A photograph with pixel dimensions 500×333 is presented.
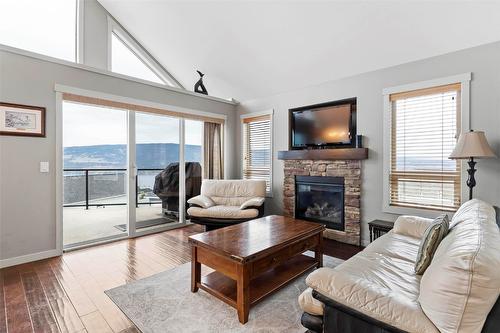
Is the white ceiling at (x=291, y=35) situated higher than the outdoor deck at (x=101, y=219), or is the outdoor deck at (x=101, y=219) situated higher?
the white ceiling at (x=291, y=35)

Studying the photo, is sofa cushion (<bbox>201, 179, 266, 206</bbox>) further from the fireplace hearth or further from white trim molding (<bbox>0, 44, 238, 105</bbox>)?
white trim molding (<bbox>0, 44, 238, 105</bbox>)

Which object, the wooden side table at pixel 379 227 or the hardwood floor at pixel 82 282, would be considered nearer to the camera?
the hardwood floor at pixel 82 282

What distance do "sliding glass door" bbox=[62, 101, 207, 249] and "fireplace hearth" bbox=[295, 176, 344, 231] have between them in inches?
81.8

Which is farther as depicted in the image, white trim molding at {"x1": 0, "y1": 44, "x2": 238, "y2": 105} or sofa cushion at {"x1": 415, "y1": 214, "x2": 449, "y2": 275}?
white trim molding at {"x1": 0, "y1": 44, "x2": 238, "y2": 105}

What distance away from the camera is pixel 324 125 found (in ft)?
13.4

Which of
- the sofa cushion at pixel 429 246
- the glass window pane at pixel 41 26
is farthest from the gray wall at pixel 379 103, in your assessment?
the glass window pane at pixel 41 26

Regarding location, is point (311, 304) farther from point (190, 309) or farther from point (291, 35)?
point (291, 35)

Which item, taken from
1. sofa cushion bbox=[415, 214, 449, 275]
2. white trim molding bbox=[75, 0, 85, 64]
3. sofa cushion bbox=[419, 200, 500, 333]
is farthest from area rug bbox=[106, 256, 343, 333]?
white trim molding bbox=[75, 0, 85, 64]

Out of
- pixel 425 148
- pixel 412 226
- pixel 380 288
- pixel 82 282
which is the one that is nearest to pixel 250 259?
pixel 380 288

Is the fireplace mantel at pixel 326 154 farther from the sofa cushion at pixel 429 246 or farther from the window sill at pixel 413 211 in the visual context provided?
the sofa cushion at pixel 429 246

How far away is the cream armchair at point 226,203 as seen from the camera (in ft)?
12.6

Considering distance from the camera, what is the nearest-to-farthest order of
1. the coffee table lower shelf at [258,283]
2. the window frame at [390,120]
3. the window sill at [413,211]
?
the coffee table lower shelf at [258,283]
the window frame at [390,120]
the window sill at [413,211]

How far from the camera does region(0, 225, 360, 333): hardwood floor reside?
1907mm

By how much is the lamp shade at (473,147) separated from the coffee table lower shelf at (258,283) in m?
1.83
